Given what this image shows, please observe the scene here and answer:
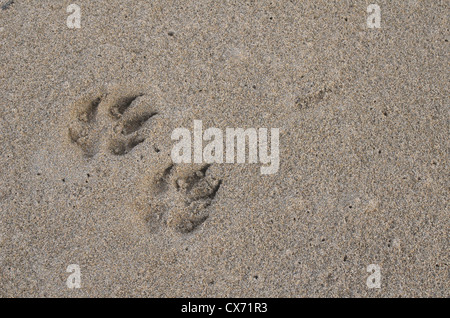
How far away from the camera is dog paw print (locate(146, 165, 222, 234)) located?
6.40 feet

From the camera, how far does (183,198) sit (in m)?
1.99

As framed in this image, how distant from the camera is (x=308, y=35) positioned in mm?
2275

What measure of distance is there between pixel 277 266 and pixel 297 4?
4.08 feet

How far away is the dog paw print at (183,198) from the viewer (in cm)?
195

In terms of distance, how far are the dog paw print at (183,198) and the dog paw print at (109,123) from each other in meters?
0.22

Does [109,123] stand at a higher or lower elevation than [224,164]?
higher

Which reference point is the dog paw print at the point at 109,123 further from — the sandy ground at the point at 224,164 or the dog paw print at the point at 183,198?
the dog paw print at the point at 183,198

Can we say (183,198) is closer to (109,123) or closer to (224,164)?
(224,164)

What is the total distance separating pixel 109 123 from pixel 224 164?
53cm

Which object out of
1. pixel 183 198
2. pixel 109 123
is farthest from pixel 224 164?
pixel 109 123

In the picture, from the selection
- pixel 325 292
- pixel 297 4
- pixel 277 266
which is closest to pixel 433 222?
pixel 325 292

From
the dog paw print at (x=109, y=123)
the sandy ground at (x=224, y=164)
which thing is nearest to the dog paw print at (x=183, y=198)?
the sandy ground at (x=224, y=164)
